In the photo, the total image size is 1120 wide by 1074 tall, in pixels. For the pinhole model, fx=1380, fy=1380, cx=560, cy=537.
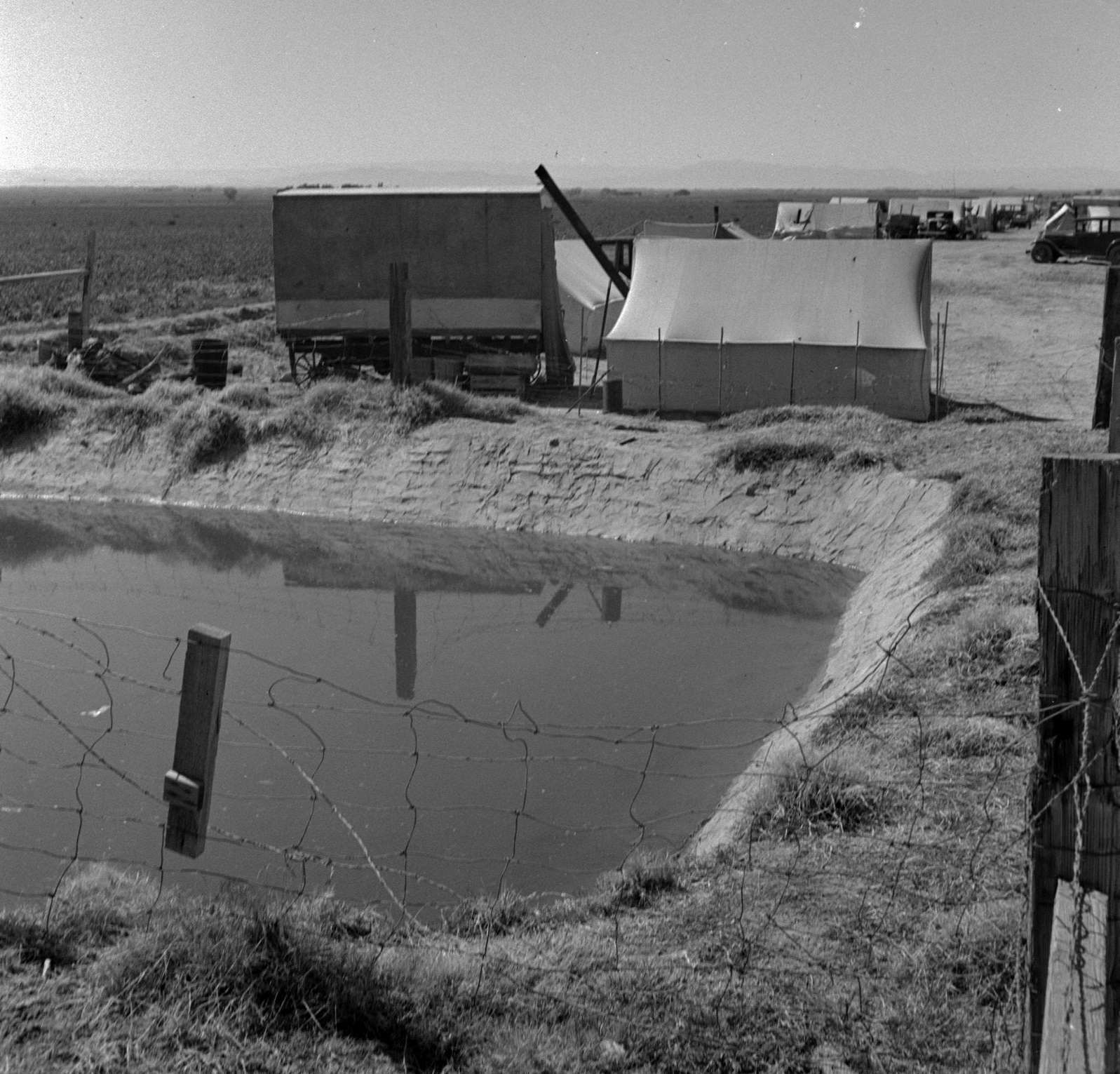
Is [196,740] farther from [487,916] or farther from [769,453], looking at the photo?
[769,453]

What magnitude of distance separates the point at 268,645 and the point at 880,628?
483cm

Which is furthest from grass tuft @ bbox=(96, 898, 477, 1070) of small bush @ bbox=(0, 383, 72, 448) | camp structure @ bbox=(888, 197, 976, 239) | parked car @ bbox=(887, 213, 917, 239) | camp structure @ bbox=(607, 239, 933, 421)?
camp structure @ bbox=(888, 197, 976, 239)

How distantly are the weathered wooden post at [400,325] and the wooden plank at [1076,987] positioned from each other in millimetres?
14633

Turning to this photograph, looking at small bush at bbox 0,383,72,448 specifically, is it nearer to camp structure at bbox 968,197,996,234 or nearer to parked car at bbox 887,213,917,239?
parked car at bbox 887,213,917,239

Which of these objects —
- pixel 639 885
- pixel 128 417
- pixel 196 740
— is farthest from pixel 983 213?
pixel 196 740

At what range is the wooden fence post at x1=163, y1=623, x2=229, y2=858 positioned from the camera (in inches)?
172

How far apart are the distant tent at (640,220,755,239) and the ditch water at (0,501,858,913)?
13798 mm

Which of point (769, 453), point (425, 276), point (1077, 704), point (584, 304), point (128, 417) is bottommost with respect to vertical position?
point (769, 453)

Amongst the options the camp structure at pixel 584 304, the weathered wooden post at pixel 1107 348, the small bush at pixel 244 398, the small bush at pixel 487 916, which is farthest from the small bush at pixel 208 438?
the small bush at pixel 487 916

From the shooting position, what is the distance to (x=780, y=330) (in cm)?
1739

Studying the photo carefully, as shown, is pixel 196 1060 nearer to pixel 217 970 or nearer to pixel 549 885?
pixel 217 970

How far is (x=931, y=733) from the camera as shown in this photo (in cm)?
687

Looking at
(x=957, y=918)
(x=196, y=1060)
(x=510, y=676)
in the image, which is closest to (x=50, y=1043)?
(x=196, y=1060)

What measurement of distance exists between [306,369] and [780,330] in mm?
7598
